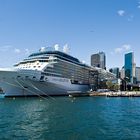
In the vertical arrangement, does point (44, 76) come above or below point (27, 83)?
above

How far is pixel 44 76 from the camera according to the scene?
383 feet

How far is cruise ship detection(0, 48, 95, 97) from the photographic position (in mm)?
110875

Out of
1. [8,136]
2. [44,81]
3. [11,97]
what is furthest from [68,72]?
[8,136]

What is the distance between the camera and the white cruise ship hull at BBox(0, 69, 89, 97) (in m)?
109

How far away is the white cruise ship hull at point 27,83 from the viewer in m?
109

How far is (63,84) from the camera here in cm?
13212

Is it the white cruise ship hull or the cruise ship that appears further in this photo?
the cruise ship

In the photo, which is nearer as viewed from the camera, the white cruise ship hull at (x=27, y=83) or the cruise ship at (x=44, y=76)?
the white cruise ship hull at (x=27, y=83)

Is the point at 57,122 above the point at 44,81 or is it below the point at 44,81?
below

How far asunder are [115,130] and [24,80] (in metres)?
76.9

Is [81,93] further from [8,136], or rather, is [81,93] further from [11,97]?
[8,136]

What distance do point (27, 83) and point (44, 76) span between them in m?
7.19

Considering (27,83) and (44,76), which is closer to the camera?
(27,83)

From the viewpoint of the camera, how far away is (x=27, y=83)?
11338cm
